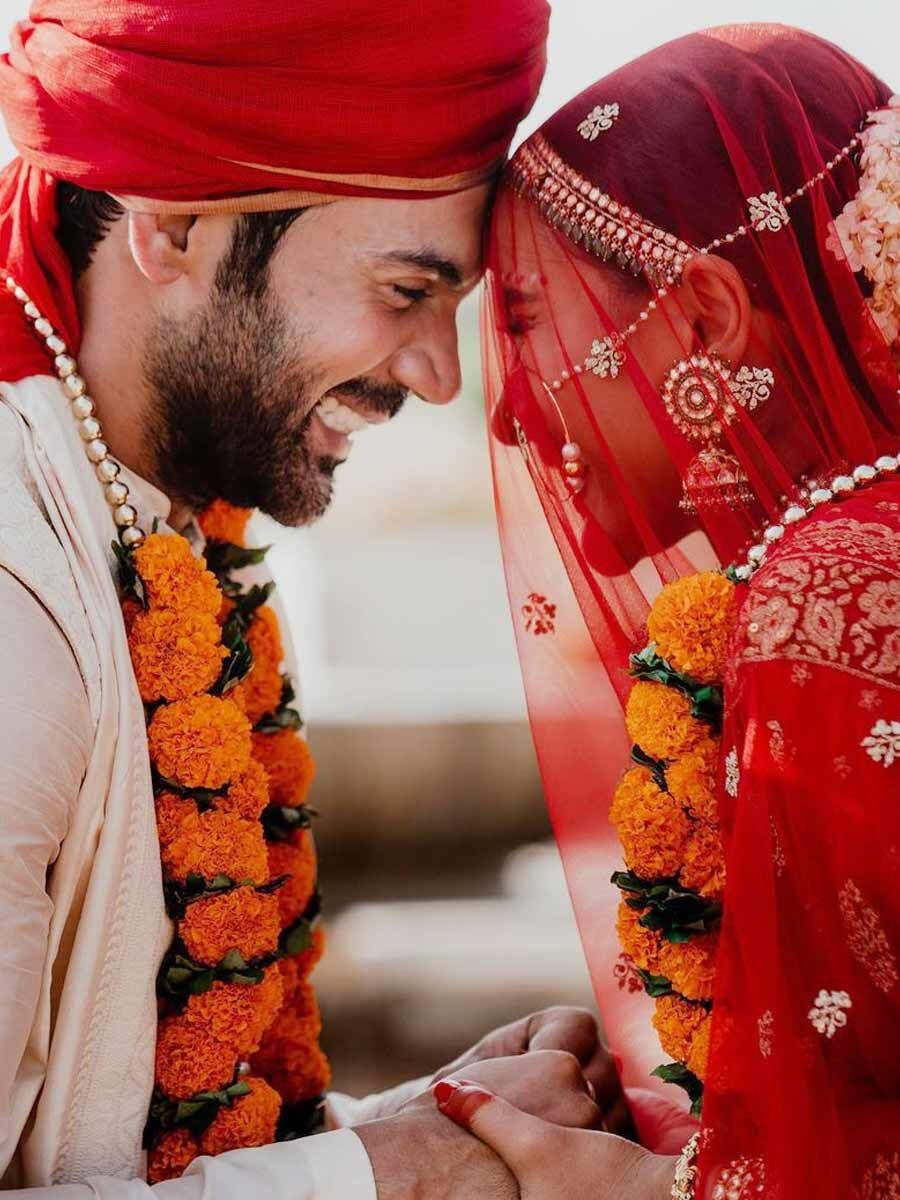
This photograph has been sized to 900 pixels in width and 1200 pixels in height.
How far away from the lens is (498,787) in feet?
18.8

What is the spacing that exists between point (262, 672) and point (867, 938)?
1.07 metres

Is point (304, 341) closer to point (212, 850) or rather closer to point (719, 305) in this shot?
point (719, 305)

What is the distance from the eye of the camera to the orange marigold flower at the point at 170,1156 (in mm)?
1711

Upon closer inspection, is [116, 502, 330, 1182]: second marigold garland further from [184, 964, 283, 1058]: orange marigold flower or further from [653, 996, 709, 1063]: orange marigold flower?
[653, 996, 709, 1063]: orange marigold flower

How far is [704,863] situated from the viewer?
1.67 metres

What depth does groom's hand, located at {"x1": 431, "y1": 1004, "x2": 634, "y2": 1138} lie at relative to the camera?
1.94 meters

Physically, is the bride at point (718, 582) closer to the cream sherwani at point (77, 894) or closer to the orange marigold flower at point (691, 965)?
the orange marigold flower at point (691, 965)

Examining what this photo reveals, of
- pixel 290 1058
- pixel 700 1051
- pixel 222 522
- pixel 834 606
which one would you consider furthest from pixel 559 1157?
pixel 222 522

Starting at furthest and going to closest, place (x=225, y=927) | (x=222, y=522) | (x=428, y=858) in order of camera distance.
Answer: (x=428, y=858)
(x=222, y=522)
(x=225, y=927)

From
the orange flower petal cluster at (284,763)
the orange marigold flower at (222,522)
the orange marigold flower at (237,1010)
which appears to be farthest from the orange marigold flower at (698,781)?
the orange marigold flower at (222,522)

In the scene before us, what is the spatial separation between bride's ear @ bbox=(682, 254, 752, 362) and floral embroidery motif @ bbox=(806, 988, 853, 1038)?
0.82m

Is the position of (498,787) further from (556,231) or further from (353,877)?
(556,231)

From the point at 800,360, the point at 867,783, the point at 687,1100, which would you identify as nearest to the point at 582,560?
the point at 800,360

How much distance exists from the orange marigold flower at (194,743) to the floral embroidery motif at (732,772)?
0.65 metres
